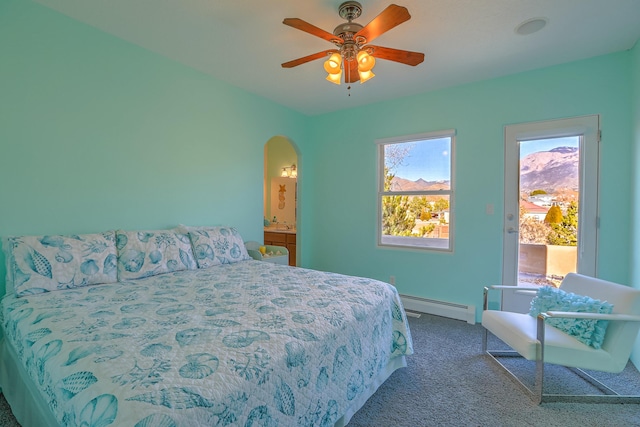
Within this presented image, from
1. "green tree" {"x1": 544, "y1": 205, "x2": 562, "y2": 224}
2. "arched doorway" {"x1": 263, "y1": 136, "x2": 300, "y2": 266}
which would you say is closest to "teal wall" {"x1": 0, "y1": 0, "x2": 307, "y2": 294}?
"arched doorway" {"x1": 263, "y1": 136, "x2": 300, "y2": 266}

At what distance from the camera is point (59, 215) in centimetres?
211

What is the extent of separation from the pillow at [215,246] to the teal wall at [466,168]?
63.2 inches

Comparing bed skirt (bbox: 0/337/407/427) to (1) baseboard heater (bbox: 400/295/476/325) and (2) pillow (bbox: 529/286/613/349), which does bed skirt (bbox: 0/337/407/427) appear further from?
(1) baseboard heater (bbox: 400/295/476/325)

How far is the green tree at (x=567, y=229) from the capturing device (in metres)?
2.72

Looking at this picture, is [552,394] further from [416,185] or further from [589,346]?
[416,185]

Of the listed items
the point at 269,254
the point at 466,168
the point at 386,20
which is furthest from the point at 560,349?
the point at 269,254

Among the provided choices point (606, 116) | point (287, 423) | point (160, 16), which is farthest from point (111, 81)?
point (606, 116)

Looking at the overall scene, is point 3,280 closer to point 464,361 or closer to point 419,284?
point 464,361

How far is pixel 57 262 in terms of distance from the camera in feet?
6.05

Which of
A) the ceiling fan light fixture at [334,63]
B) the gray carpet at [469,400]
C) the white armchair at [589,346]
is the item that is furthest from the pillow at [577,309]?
the ceiling fan light fixture at [334,63]

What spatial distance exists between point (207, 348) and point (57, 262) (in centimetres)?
145

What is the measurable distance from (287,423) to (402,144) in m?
3.30

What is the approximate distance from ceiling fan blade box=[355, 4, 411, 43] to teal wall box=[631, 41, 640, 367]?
219 cm

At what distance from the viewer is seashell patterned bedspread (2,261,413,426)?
871 millimetres
